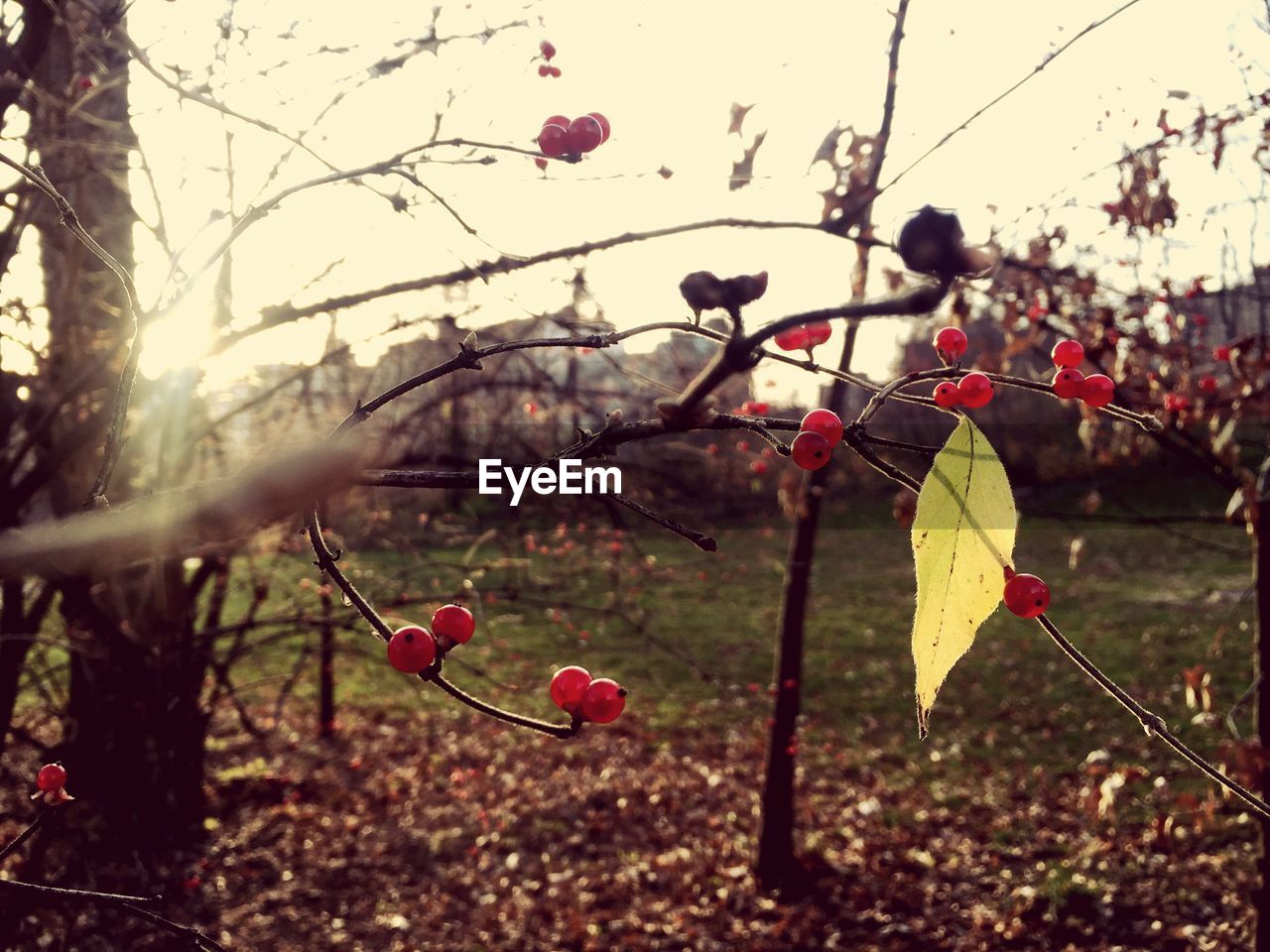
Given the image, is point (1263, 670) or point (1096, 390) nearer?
point (1096, 390)

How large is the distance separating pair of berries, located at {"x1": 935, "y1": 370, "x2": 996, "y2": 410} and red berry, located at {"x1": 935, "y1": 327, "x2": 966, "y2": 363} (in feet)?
0.57

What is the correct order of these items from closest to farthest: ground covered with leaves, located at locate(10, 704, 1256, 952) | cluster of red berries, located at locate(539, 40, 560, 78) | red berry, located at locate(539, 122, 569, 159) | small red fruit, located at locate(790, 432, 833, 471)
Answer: small red fruit, located at locate(790, 432, 833, 471) → red berry, located at locate(539, 122, 569, 159) → cluster of red berries, located at locate(539, 40, 560, 78) → ground covered with leaves, located at locate(10, 704, 1256, 952)

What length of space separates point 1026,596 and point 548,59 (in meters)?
2.92

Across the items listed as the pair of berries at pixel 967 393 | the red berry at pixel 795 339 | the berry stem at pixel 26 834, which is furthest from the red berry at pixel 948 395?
the berry stem at pixel 26 834

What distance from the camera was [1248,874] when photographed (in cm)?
547

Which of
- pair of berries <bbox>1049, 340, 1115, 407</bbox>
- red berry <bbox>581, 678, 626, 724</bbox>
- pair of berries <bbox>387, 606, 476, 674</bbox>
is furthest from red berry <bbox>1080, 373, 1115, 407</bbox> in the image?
pair of berries <bbox>387, 606, 476, 674</bbox>

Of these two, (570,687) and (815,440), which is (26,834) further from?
(815,440)

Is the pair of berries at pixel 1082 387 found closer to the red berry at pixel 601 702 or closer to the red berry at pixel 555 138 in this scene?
the red berry at pixel 601 702

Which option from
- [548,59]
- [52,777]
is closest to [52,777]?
[52,777]

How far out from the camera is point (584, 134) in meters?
1.28

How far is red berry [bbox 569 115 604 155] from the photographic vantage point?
1.27 m

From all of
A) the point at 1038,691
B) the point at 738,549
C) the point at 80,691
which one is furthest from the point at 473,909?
the point at 738,549

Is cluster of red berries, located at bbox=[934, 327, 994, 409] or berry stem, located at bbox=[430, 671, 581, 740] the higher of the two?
cluster of red berries, located at bbox=[934, 327, 994, 409]

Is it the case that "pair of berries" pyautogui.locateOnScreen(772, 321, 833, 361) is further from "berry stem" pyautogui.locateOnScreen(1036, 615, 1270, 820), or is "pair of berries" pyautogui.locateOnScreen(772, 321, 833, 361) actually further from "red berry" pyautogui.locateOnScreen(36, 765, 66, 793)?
"red berry" pyautogui.locateOnScreen(36, 765, 66, 793)
